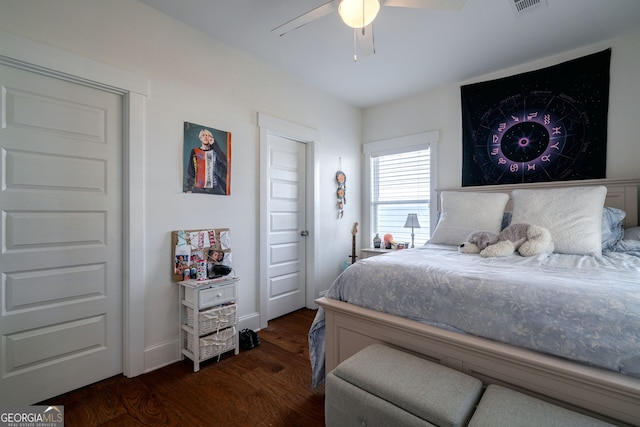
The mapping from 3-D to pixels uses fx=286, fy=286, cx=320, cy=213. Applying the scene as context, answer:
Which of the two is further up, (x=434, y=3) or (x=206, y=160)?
(x=434, y=3)

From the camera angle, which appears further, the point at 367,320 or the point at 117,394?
the point at 117,394

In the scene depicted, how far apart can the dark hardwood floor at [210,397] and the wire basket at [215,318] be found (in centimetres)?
27

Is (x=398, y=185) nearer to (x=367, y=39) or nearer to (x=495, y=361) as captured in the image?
(x=367, y=39)

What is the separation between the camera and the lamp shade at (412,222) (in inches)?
136

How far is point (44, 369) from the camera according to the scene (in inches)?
67.5

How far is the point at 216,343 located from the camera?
218 cm

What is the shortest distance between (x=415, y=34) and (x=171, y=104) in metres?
2.07

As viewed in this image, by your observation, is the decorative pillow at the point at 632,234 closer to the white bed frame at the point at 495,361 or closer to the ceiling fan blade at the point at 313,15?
the white bed frame at the point at 495,361

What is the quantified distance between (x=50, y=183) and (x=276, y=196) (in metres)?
1.81

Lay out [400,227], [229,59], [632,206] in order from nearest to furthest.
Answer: [632,206] → [229,59] → [400,227]

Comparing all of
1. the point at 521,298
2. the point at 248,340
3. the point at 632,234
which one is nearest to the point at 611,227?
the point at 632,234

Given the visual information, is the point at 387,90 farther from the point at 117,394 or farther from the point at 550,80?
the point at 117,394

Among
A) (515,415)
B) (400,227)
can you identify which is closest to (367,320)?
(515,415)

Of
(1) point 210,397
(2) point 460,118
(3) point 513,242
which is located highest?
(2) point 460,118
